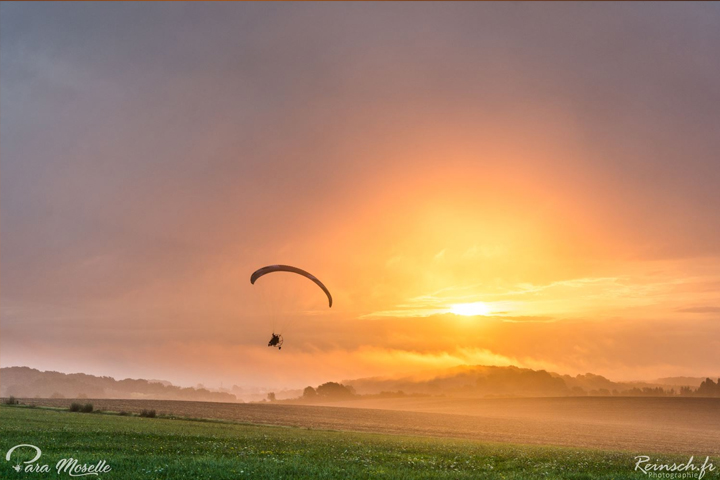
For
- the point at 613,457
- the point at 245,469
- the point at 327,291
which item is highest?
the point at 327,291

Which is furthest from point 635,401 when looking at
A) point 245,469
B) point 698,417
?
point 245,469

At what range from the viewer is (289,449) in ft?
92.5

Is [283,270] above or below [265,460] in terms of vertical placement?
above

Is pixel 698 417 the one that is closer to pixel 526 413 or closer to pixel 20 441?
pixel 526 413

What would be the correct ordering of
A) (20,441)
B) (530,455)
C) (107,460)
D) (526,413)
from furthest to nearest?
(526,413)
(530,455)
(20,441)
(107,460)

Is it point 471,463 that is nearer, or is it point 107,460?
point 107,460

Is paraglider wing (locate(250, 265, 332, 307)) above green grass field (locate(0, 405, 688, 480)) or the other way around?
above

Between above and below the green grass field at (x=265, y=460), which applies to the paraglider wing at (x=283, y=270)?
above

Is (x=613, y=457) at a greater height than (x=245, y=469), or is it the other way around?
(x=245, y=469)

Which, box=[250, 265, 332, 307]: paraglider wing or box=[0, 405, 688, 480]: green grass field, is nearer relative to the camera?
box=[0, 405, 688, 480]: green grass field

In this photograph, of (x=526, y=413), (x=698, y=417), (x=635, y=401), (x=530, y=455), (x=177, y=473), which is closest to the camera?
(x=177, y=473)

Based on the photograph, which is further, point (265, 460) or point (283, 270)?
point (283, 270)

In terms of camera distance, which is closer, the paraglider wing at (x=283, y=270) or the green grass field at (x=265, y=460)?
the green grass field at (x=265, y=460)

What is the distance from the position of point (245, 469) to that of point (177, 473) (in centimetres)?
243
